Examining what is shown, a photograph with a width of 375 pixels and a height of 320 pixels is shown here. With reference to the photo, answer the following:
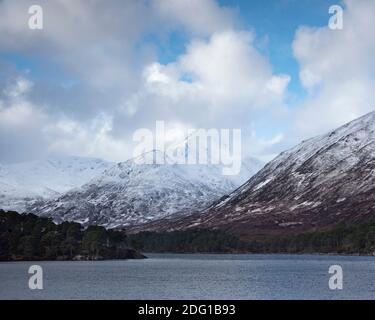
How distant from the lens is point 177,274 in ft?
485

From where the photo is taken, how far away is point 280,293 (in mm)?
103688

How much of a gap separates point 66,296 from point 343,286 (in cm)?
4912

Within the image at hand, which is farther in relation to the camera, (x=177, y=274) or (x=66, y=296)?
(x=177, y=274)
